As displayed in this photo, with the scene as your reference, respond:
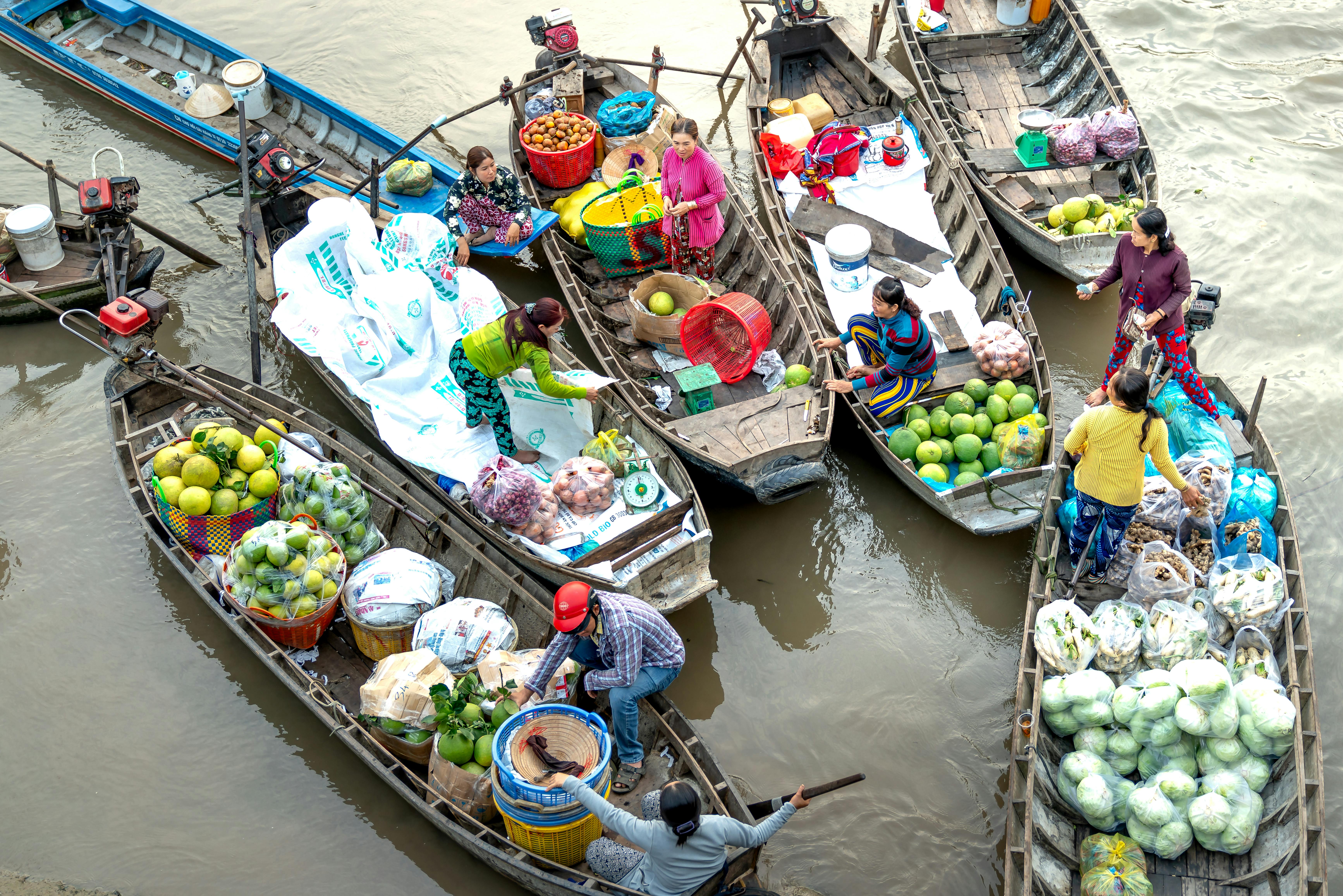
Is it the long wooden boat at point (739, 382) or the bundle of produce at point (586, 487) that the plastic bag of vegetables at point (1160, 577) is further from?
the bundle of produce at point (586, 487)

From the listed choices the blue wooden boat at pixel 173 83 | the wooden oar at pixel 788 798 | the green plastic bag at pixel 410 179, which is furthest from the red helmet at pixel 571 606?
the green plastic bag at pixel 410 179


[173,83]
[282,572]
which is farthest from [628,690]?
[173,83]

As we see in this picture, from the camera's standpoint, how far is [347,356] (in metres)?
7.54

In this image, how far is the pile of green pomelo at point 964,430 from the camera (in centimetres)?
716

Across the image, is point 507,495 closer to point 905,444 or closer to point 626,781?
point 626,781

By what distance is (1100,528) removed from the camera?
600 centimetres

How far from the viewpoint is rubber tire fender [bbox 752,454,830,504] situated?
693cm

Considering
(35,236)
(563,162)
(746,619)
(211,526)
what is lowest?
(746,619)

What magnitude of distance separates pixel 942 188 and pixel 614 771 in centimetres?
602

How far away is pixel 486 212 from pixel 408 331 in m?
1.47

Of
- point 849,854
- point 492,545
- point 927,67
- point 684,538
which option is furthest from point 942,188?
point 849,854

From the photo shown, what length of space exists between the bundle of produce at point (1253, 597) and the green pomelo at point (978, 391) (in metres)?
2.16

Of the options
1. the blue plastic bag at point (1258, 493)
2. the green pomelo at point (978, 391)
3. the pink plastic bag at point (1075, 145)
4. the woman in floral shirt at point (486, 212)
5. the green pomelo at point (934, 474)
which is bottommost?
the green pomelo at point (934, 474)

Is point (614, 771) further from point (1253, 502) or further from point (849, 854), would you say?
point (1253, 502)
